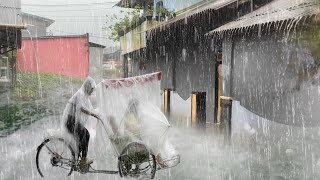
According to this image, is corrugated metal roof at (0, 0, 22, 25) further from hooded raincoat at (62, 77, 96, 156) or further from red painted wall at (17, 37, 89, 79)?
hooded raincoat at (62, 77, 96, 156)

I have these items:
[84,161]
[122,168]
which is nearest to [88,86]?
[84,161]

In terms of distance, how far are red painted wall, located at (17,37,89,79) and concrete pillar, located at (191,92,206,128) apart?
19484 millimetres

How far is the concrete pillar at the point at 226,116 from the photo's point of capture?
424 inches

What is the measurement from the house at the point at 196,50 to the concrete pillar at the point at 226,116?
2.00m

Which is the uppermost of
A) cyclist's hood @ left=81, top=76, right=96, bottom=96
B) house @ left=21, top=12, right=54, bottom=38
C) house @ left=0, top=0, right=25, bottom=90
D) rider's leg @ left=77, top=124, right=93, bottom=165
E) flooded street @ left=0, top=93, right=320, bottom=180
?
house @ left=21, top=12, right=54, bottom=38

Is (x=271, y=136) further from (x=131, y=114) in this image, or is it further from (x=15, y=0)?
(x=15, y=0)

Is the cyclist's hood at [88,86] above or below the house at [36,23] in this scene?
below

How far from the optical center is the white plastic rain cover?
768 centimetres

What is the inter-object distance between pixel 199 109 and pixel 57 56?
70.1 ft

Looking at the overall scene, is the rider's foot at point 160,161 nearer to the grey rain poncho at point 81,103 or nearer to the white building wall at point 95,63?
the grey rain poncho at point 81,103

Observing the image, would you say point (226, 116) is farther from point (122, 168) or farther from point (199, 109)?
point (122, 168)

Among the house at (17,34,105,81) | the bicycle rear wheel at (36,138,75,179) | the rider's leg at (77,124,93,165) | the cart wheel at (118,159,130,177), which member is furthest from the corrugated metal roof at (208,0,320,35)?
the house at (17,34,105,81)

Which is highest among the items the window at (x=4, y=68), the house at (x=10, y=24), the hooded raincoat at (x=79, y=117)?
the house at (x=10, y=24)

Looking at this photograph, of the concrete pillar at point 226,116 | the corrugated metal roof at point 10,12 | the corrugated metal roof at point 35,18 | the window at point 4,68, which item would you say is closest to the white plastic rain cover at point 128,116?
the concrete pillar at point 226,116
